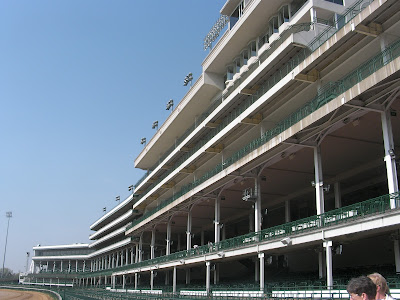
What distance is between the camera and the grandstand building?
22.1m

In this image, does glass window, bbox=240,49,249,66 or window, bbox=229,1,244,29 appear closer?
glass window, bbox=240,49,249,66

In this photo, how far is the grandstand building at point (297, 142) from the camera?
22088mm

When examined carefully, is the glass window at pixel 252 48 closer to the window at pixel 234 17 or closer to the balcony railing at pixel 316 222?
the window at pixel 234 17

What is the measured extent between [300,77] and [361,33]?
5.07 metres

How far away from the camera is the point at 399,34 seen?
23500 millimetres

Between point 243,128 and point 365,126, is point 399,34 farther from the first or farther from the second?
point 243,128

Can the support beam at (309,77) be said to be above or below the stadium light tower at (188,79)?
below

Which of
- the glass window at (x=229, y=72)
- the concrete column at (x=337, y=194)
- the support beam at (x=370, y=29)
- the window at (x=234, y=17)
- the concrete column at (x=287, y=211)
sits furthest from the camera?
the glass window at (x=229, y=72)

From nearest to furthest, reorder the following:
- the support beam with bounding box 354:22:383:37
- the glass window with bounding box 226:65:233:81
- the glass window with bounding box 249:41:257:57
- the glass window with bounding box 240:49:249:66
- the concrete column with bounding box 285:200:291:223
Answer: the support beam with bounding box 354:22:383:37, the glass window with bounding box 249:41:257:57, the concrete column with bounding box 285:200:291:223, the glass window with bounding box 240:49:249:66, the glass window with bounding box 226:65:233:81

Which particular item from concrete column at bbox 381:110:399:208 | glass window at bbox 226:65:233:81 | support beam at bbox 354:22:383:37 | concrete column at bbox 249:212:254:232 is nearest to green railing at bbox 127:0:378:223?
support beam at bbox 354:22:383:37

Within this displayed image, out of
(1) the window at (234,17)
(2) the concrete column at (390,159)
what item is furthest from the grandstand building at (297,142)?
(1) the window at (234,17)

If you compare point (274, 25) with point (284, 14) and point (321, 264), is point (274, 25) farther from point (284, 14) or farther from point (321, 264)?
point (321, 264)

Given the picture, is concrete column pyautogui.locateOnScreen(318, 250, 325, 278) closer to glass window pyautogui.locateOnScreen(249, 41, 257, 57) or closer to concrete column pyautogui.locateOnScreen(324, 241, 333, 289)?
concrete column pyautogui.locateOnScreen(324, 241, 333, 289)

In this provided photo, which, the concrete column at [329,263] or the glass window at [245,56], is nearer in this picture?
the concrete column at [329,263]
